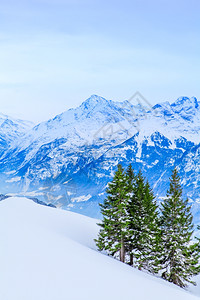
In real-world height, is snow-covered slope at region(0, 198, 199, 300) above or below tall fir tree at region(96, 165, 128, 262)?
below

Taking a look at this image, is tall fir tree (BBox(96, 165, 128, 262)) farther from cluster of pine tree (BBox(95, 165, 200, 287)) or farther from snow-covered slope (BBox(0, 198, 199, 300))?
snow-covered slope (BBox(0, 198, 199, 300))

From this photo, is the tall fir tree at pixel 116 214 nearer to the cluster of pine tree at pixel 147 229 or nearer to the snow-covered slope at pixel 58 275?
the cluster of pine tree at pixel 147 229

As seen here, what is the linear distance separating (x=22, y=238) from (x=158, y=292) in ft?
34.0

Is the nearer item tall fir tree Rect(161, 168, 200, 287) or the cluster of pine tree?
the cluster of pine tree

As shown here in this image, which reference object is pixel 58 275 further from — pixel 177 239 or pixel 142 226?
pixel 177 239

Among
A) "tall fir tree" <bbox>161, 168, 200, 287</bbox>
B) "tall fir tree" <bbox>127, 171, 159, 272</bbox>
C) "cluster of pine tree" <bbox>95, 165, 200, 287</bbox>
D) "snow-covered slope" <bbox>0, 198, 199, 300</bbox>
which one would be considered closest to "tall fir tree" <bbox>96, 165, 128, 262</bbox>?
"cluster of pine tree" <bbox>95, 165, 200, 287</bbox>

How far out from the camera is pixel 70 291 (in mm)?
15633

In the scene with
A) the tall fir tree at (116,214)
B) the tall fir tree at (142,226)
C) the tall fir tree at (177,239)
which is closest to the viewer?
the tall fir tree at (116,214)

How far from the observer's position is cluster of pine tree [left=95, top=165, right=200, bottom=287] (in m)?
29.1

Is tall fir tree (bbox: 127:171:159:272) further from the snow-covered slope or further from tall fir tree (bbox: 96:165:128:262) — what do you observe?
the snow-covered slope

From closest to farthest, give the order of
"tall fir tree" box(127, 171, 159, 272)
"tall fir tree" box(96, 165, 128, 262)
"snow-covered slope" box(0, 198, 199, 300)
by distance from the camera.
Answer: "snow-covered slope" box(0, 198, 199, 300)
"tall fir tree" box(96, 165, 128, 262)
"tall fir tree" box(127, 171, 159, 272)

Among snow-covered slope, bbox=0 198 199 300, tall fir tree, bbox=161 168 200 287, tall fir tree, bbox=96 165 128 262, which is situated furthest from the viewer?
tall fir tree, bbox=161 168 200 287

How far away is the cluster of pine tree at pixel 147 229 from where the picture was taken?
29141mm

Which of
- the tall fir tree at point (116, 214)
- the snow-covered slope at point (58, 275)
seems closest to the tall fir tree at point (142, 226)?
the tall fir tree at point (116, 214)
